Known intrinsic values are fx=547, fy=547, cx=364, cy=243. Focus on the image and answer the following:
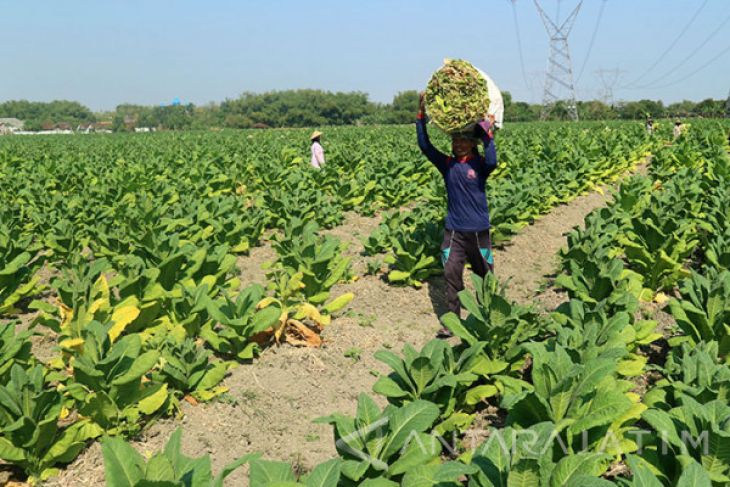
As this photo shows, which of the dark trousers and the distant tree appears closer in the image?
the dark trousers

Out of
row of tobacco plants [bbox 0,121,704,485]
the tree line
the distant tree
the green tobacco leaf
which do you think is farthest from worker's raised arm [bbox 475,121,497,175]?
the distant tree

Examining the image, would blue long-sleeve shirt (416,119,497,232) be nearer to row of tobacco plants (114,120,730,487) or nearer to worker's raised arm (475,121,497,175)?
worker's raised arm (475,121,497,175)

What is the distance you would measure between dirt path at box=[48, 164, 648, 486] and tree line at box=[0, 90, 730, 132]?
67334 mm

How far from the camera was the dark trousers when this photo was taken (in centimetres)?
529

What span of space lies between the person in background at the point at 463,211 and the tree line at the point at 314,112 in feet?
222

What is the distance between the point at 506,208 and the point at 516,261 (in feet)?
2.80

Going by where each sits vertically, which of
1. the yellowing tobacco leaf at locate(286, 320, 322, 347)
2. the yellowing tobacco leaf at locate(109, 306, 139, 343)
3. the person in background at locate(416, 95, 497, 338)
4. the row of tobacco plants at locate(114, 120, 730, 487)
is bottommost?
the yellowing tobacco leaf at locate(286, 320, 322, 347)

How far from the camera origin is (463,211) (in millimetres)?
5242

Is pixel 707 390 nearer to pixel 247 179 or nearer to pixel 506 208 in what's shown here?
pixel 506 208

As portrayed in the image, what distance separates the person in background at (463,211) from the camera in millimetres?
5199

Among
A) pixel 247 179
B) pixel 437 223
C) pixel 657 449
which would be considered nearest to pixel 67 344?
pixel 657 449

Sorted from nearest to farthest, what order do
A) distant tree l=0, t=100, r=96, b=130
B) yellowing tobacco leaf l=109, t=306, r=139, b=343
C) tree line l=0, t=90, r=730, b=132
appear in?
1. yellowing tobacco leaf l=109, t=306, r=139, b=343
2. tree line l=0, t=90, r=730, b=132
3. distant tree l=0, t=100, r=96, b=130

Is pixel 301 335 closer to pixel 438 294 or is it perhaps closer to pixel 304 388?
pixel 304 388

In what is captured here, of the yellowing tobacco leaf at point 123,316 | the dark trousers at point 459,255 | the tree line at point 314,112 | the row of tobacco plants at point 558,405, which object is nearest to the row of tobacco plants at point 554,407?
the row of tobacco plants at point 558,405
